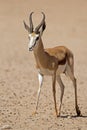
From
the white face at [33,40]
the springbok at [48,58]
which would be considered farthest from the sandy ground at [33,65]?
the white face at [33,40]

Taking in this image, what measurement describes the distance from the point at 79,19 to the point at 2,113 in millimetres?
23594

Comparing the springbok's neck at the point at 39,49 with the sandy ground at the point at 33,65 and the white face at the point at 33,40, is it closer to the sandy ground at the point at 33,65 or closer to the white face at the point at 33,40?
the white face at the point at 33,40

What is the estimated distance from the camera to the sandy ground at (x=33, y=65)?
10.9 metres

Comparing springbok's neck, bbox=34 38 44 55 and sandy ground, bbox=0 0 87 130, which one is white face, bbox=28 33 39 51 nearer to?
springbok's neck, bbox=34 38 44 55

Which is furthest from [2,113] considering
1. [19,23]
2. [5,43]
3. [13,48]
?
[19,23]

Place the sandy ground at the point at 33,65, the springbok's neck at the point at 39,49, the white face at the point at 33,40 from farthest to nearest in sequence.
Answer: the springbok's neck at the point at 39,49 → the sandy ground at the point at 33,65 → the white face at the point at 33,40

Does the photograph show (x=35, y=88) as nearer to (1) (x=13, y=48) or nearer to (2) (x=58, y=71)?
(2) (x=58, y=71)

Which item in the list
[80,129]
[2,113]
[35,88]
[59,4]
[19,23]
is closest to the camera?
[80,129]

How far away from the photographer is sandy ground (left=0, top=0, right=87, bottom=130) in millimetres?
10930

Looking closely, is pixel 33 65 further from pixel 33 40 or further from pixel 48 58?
pixel 33 40

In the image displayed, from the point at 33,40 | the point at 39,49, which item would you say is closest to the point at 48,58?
the point at 39,49

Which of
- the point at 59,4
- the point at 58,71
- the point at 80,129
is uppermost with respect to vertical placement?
the point at 59,4

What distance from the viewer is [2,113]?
11367 millimetres

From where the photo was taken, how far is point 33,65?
19250 mm
